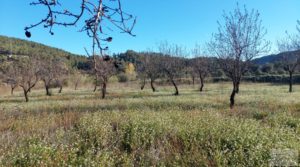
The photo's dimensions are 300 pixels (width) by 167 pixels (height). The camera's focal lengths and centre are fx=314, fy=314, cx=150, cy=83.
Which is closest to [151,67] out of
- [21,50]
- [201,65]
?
[201,65]

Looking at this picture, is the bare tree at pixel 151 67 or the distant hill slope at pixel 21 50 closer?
the distant hill slope at pixel 21 50

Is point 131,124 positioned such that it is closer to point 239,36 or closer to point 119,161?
point 119,161

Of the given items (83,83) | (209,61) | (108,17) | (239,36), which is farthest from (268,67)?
(108,17)

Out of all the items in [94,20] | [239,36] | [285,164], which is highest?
[239,36]

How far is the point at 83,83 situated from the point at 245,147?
7332cm

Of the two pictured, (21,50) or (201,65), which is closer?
(21,50)

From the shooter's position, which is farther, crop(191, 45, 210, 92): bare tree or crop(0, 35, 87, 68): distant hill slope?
crop(191, 45, 210, 92): bare tree

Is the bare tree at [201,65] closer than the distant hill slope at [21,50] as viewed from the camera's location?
No

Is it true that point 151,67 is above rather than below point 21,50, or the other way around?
above

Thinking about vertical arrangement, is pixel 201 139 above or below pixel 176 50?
below

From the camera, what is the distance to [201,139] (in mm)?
7457

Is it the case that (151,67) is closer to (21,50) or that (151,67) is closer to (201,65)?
(201,65)

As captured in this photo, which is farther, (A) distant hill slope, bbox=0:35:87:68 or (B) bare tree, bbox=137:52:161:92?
(B) bare tree, bbox=137:52:161:92

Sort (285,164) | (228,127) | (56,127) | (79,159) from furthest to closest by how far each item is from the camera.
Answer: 1. (56,127)
2. (228,127)
3. (79,159)
4. (285,164)
